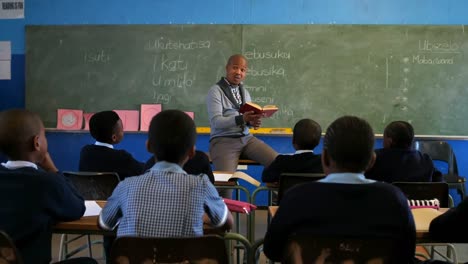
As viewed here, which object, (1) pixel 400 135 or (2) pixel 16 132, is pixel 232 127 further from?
(2) pixel 16 132

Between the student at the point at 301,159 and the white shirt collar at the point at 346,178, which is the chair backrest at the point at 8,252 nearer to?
the white shirt collar at the point at 346,178

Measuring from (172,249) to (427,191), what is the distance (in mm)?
1646

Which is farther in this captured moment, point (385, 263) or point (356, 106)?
point (356, 106)

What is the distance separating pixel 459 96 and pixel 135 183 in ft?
14.3

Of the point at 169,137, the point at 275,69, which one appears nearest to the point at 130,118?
the point at 275,69

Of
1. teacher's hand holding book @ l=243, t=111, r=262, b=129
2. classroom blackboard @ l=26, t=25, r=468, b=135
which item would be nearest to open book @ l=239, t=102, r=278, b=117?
teacher's hand holding book @ l=243, t=111, r=262, b=129

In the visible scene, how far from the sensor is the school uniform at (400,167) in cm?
279

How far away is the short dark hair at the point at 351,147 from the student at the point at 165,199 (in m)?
0.45

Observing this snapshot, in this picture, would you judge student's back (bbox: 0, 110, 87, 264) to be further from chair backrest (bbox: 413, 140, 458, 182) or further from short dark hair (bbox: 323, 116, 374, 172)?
chair backrest (bbox: 413, 140, 458, 182)

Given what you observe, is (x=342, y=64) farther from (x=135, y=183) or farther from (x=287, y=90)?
(x=135, y=183)

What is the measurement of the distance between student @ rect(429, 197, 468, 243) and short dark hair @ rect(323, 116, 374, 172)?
336mm

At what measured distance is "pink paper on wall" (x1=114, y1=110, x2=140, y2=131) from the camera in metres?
5.26

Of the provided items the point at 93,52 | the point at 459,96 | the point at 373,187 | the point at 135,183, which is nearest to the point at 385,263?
the point at 373,187

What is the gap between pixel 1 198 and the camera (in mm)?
1649
